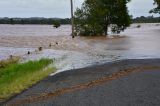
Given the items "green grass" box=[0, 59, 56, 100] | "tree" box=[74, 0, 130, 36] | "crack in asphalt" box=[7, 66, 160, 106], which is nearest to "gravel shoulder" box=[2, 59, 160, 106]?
"crack in asphalt" box=[7, 66, 160, 106]

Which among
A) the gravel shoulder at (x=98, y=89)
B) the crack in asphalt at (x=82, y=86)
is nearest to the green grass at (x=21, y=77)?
the gravel shoulder at (x=98, y=89)

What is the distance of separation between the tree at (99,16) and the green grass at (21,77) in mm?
33115

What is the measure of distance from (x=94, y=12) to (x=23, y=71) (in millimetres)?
37445

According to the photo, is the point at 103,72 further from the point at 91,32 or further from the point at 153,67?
the point at 91,32

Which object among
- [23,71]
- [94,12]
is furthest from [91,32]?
[23,71]

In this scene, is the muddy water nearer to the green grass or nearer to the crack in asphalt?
the green grass

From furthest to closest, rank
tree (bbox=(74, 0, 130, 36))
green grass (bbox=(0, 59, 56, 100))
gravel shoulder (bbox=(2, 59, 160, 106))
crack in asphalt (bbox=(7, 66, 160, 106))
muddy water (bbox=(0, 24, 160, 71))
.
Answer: tree (bbox=(74, 0, 130, 36))
muddy water (bbox=(0, 24, 160, 71))
green grass (bbox=(0, 59, 56, 100))
crack in asphalt (bbox=(7, 66, 160, 106))
gravel shoulder (bbox=(2, 59, 160, 106))

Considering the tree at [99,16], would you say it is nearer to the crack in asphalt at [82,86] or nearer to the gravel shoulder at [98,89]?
the gravel shoulder at [98,89]

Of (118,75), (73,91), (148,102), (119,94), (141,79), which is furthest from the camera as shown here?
(118,75)

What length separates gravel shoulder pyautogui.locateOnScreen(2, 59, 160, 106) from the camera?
11.0m

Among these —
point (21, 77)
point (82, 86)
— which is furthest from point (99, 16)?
point (82, 86)

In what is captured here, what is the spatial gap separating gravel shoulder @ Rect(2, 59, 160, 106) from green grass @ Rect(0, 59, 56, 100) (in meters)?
0.42

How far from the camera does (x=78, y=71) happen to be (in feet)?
58.4

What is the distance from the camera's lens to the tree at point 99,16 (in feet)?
183
